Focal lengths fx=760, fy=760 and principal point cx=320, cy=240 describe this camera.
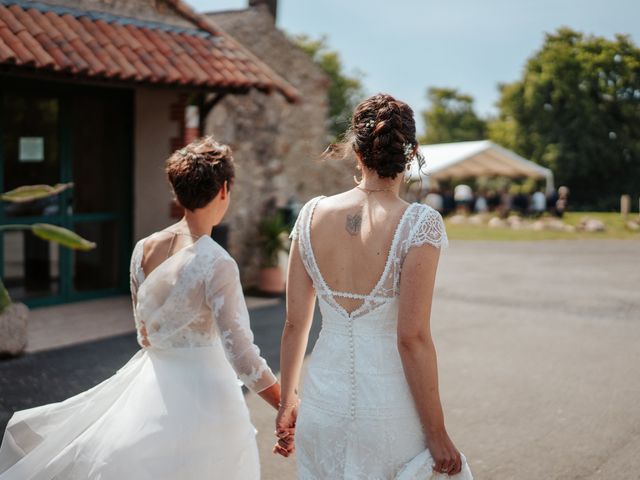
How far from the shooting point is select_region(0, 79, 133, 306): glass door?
9.12 m

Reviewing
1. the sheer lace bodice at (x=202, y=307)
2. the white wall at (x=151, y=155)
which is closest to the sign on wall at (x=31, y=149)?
the white wall at (x=151, y=155)

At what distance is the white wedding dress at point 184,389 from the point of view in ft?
10.1

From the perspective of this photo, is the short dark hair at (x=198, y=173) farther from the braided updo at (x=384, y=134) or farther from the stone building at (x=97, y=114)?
the stone building at (x=97, y=114)

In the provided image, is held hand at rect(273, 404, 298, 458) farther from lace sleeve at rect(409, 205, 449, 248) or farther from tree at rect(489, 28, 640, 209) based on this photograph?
tree at rect(489, 28, 640, 209)

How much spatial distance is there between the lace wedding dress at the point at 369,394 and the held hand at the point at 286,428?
0.23 meters

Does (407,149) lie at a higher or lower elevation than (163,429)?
higher

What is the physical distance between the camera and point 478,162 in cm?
3228

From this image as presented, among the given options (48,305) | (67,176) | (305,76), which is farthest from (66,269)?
(305,76)

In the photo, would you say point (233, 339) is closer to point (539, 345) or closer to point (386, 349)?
point (386, 349)

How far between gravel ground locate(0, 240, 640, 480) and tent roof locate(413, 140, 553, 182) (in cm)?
1732

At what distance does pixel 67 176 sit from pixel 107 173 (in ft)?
2.28

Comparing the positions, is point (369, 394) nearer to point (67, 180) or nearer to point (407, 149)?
point (407, 149)

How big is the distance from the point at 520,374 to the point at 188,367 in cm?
443

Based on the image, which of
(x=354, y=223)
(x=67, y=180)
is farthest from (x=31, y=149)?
(x=354, y=223)
